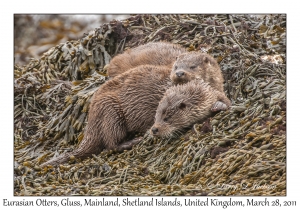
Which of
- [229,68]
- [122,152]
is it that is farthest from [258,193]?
[229,68]

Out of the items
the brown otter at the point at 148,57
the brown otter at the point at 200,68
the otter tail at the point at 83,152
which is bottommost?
the otter tail at the point at 83,152

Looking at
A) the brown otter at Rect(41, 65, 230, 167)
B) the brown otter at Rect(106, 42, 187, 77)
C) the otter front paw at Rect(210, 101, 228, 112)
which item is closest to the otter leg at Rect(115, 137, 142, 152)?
the brown otter at Rect(41, 65, 230, 167)

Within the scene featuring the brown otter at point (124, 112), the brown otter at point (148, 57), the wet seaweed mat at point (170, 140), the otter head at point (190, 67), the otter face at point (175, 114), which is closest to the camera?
the wet seaweed mat at point (170, 140)

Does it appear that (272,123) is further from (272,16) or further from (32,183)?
(272,16)

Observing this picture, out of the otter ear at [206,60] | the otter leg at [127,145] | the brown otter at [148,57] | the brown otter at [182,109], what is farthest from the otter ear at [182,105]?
the brown otter at [148,57]

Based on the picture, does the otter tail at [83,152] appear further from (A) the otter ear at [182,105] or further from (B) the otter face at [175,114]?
(A) the otter ear at [182,105]

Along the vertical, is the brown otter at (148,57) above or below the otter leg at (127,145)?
above
